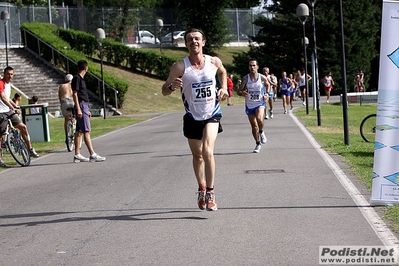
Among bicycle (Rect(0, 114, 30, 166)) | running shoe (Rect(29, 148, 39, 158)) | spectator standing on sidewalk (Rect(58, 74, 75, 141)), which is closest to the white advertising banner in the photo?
bicycle (Rect(0, 114, 30, 166))

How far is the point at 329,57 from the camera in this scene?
55406 millimetres

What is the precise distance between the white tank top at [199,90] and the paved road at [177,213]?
1.18 metres

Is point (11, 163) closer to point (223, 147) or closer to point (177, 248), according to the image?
point (223, 147)

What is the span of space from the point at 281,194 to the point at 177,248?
3374mm

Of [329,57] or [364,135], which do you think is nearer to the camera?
[364,135]

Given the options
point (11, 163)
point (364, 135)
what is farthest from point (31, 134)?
point (364, 135)

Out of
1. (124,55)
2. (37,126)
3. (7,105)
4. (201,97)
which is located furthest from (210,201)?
(124,55)

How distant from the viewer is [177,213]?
9.23 meters

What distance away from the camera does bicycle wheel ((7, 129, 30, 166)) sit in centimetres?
1587

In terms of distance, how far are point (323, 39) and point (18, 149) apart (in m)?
42.9

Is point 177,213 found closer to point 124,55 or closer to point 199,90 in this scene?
point 199,90

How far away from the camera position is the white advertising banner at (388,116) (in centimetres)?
888

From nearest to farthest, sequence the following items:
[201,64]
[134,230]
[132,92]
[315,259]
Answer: [315,259] → [134,230] → [201,64] → [132,92]

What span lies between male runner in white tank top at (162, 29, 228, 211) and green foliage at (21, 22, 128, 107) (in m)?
31.2
